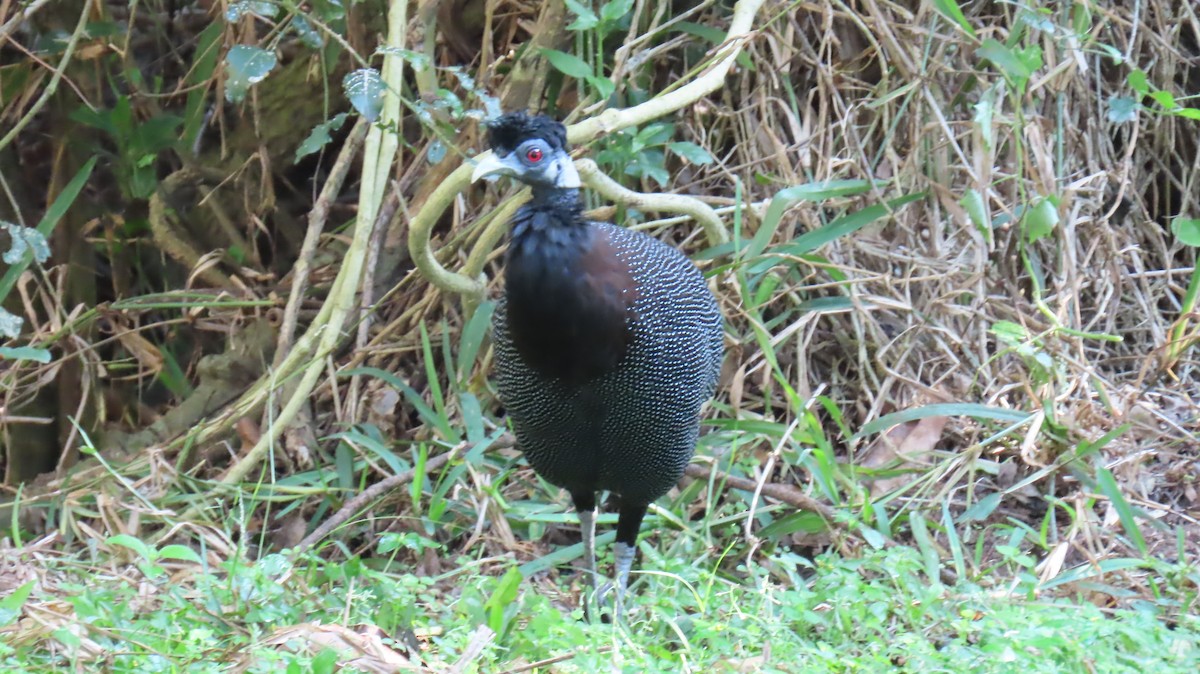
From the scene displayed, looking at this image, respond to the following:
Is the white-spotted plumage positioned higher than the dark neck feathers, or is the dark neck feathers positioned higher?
the dark neck feathers

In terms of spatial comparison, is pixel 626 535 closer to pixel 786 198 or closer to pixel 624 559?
pixel 624 559

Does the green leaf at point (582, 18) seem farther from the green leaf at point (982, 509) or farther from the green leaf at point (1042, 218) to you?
the green leaf at point (982, 509)

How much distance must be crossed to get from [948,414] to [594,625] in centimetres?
153

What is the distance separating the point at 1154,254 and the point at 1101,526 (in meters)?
1.63

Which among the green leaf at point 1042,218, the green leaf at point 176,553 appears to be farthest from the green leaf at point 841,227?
the green leaf at point 176,553

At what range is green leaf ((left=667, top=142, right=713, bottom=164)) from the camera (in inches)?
164

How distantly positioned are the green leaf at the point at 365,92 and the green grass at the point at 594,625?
1090 mm

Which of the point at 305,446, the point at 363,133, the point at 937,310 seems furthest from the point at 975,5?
the point at 305,446

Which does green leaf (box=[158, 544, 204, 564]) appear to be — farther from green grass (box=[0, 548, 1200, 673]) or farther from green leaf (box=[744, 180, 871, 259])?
green leaf (box=[744, 180, 871, 259])

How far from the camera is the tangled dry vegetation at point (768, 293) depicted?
3932mm

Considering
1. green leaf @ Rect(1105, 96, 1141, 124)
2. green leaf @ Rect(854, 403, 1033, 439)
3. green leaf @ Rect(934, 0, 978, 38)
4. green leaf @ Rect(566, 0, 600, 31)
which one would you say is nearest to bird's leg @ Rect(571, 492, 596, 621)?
green leaf @ Rect(854, 403, 1033, 439)

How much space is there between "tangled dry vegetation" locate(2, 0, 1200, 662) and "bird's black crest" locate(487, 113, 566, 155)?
583 millimetres

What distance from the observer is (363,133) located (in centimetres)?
425

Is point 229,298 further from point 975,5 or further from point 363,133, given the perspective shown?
point 975,5
